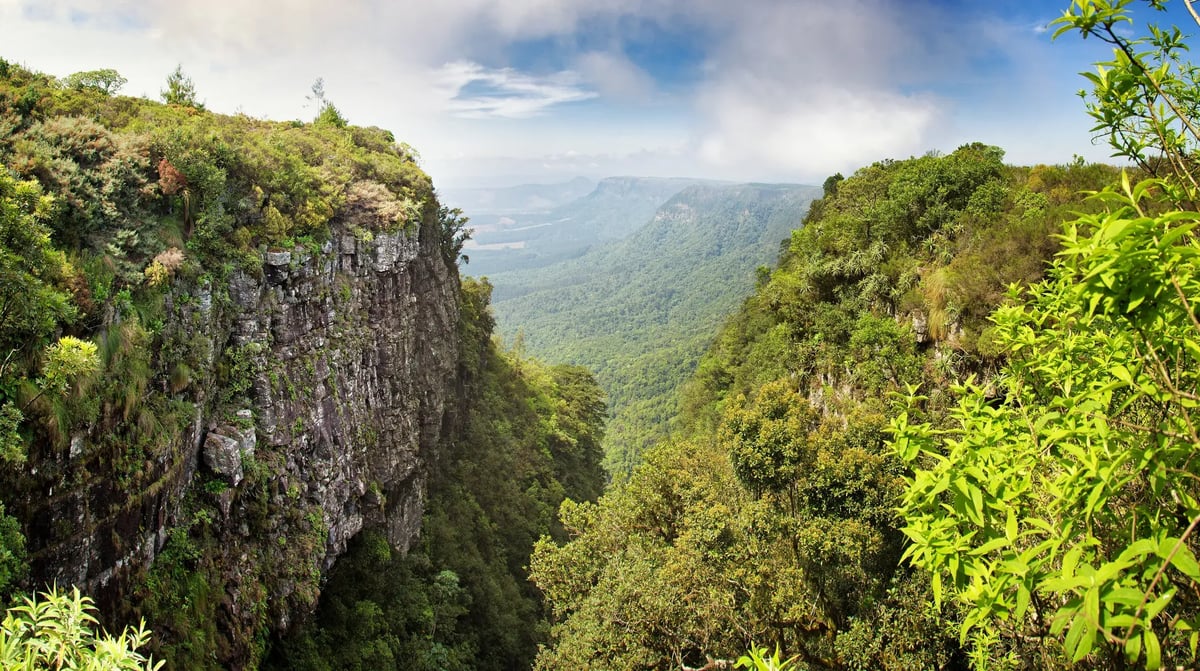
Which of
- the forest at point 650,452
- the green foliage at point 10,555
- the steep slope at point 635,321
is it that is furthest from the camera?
the steep slope at point 635,321

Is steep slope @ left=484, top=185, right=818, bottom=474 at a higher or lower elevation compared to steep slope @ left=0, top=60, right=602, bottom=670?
lower

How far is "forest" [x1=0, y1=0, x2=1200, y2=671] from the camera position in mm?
2906

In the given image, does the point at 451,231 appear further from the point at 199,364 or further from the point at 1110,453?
the point at 1110,453

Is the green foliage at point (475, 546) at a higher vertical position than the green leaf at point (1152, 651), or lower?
lower

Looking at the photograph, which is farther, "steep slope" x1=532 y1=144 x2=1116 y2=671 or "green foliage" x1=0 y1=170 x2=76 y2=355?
"steep slope" x1=532 y1=144 x2=1116 y2=671

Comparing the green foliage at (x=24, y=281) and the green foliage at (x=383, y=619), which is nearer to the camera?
the green foliage at (x=24, y=281)

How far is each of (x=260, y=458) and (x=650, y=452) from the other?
940cm

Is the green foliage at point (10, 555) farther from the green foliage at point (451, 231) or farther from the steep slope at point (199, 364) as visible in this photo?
the green foliage at point (451, 231)

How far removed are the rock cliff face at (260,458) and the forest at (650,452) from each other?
8 centimetres

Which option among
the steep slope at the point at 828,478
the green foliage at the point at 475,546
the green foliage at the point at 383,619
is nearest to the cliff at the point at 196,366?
the green foliage at the point at 383,619

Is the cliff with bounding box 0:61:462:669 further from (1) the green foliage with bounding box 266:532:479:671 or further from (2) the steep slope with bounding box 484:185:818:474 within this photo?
(2) the steep slope with bounding box 484:185:818:474

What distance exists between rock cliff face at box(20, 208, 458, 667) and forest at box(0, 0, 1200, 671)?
80 millimetres

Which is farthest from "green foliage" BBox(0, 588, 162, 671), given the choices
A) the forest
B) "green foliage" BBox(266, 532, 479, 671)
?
"green foliage" BBox(266, 532, 479, 671)

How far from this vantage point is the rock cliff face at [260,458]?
27.8 feet
